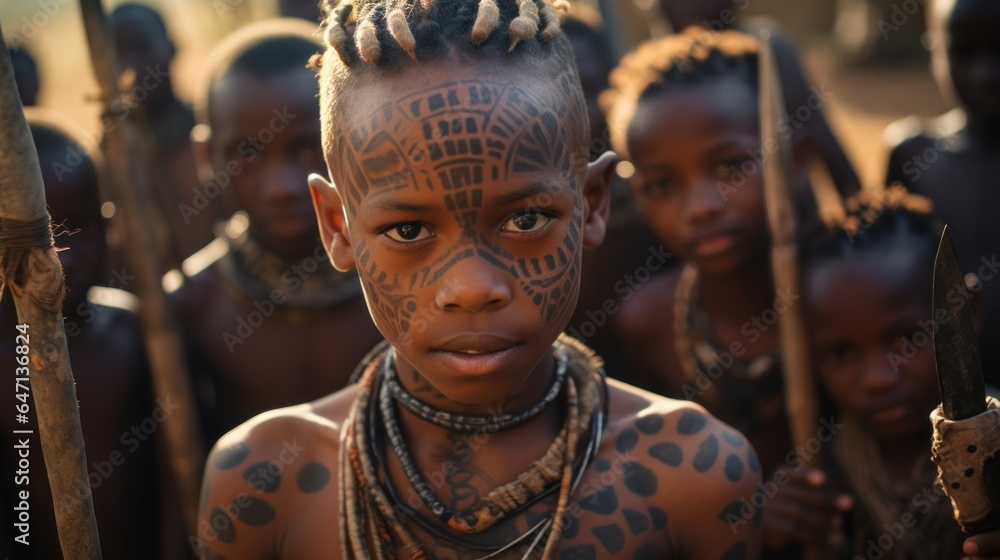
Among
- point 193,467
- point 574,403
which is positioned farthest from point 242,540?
point 193,467

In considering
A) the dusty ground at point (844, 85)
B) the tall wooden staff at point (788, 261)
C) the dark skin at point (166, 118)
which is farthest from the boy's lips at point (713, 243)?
the dusty ground at point (844, 85)

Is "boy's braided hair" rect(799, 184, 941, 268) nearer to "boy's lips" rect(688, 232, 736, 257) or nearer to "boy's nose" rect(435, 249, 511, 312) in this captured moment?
"boy's lips" rect(688, 232, 736, 257)

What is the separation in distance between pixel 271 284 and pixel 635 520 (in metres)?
2.16

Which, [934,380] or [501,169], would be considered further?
[934,380]

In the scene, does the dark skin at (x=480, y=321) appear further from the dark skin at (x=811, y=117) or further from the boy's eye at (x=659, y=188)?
the dark skin at (x=811, y=117)

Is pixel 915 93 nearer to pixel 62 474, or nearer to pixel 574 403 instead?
pixel 574 403

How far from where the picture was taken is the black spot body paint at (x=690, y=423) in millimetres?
2441

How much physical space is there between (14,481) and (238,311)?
40.7 inches

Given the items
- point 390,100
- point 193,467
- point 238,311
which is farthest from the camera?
point 238,311

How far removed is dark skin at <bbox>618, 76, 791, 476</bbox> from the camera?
151 inches

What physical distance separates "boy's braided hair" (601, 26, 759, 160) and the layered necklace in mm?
1905

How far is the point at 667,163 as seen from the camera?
3891 mm

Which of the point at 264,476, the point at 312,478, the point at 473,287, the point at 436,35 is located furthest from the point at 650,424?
the point at 436,35

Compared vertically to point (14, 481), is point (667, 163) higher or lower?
higher
